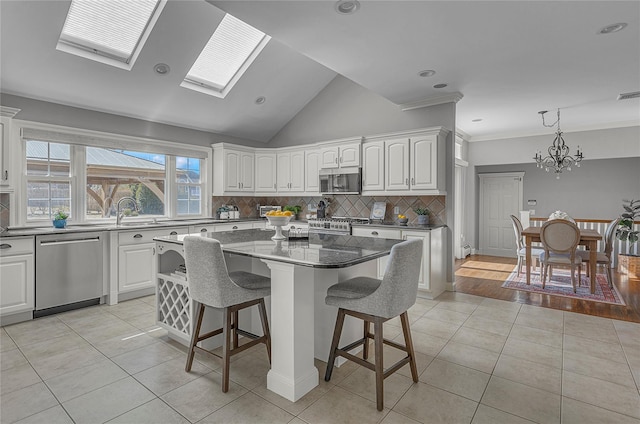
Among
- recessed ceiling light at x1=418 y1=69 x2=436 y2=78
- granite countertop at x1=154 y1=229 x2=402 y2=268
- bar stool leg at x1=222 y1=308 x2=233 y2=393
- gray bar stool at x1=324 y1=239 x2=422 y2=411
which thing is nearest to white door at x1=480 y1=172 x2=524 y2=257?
recessed ceiling light at x1=418 y1=69 x2=436 y2=78

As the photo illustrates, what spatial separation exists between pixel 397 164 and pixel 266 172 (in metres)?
2.52

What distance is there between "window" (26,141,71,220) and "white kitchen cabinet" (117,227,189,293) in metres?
0.92

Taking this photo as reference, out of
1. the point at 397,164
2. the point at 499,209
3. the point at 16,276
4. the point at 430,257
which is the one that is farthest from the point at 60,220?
the point at 499,209

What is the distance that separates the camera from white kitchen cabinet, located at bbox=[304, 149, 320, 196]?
5.67 m

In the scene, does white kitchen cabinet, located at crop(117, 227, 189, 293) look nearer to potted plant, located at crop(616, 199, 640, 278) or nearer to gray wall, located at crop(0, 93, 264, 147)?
gray wall, located at crop(0, 93, 264, 147)

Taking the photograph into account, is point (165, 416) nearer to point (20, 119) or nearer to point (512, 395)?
point (512, 395)

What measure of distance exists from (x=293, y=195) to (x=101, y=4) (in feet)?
11.9

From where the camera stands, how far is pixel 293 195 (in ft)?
19.9

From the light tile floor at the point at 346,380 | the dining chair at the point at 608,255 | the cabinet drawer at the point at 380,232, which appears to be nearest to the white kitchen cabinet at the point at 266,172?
the cabinet drawer at the point at 380,232

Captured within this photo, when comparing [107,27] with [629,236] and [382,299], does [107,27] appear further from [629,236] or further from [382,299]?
[629,236]

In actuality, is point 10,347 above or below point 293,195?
below

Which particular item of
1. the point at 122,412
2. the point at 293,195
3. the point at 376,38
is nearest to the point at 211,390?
the point at 122,412

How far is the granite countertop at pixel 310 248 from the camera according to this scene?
6.64 feet

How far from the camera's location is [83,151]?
4418 millimetres
